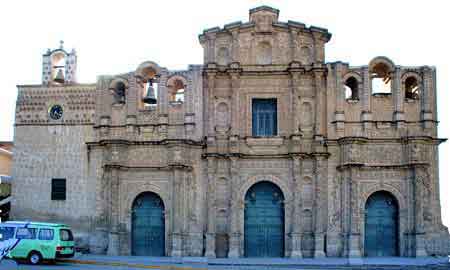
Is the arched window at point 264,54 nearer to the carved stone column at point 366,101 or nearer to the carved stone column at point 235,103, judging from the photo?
the carved stone column at point 235,103

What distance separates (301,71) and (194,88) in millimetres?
5139

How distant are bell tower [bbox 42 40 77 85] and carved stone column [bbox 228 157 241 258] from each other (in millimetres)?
9153

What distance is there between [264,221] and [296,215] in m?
1.62

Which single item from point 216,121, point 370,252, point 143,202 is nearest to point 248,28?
point 216,121

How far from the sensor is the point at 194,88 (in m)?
29.4

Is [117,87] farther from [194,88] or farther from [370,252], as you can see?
[370,252]

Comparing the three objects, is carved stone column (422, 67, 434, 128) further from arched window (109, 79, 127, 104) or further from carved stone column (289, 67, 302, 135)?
arched window (109, 79, 127, 104)

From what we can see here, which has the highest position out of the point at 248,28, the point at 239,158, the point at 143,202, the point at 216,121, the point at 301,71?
the point at 248,28

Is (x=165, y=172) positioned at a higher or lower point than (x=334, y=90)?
lower

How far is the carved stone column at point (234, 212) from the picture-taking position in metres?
28.0

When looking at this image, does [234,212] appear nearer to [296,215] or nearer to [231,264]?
[296,215]

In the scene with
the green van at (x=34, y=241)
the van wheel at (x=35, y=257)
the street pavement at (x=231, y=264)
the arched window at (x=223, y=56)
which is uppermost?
the arched window at (x=223, y=56)

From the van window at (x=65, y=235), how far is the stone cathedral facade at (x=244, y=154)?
228cm

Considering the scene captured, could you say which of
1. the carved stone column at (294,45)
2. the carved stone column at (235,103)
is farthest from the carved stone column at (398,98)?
the carved stone column at (235,103)
